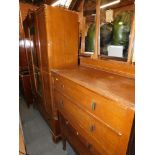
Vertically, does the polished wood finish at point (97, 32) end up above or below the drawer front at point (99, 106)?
above

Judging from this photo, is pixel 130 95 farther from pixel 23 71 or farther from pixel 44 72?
pixel 23 71

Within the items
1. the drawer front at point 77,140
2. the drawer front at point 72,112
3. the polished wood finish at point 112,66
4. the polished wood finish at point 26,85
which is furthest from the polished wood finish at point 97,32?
the polished wood finish at point 26,85

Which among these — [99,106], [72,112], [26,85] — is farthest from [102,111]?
[26,85]

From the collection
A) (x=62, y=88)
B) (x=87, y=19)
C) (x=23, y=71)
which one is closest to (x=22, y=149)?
(x=62, y=88)

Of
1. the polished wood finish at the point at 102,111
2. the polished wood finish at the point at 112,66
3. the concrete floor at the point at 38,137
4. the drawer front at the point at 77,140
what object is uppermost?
the polished wood finish at the point at 112,66

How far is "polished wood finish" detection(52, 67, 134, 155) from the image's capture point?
82 cm

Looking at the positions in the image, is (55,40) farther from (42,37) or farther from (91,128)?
(91,128)

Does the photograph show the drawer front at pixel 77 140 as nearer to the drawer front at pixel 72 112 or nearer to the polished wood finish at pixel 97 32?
the drawer front at pixel 72 112

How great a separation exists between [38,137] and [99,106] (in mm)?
1647

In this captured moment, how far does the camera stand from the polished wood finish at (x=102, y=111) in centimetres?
82

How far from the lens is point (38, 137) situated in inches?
87.0

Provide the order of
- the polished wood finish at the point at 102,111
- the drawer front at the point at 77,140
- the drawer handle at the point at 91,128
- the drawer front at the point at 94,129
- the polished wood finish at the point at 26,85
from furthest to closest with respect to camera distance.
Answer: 1. the polished wood finish at the point at 26,85
2. the drawer front at the point at 77,140
3. the drawer handle at the point at 91,128
4. the drawer front at the point at 94,129
5. the polished wood finish at the point at 102,111

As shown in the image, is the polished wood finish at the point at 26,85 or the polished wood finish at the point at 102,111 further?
the polished wood finish at the point at 26,85
